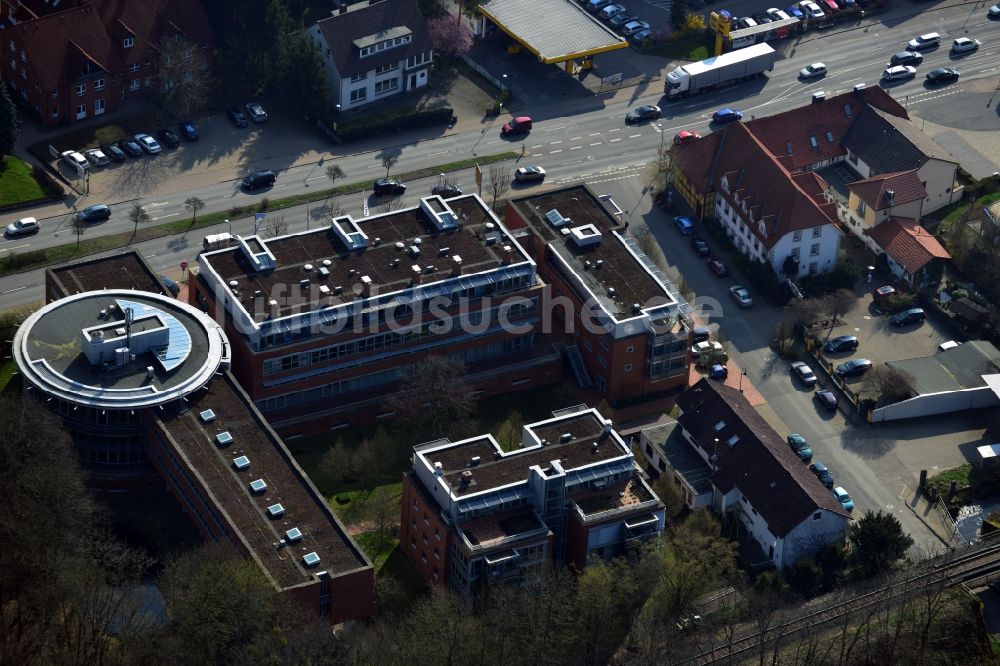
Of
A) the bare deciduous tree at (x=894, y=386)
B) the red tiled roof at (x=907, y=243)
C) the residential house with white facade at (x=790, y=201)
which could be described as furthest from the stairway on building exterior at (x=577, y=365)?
the red tiled roof at (x=907, y=243)

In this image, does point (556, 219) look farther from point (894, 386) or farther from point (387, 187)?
point (894, 386)

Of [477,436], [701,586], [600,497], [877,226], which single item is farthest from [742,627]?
[877,226]

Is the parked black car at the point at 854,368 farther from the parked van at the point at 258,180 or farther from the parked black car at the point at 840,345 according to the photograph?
the parked van at the point at 258,180

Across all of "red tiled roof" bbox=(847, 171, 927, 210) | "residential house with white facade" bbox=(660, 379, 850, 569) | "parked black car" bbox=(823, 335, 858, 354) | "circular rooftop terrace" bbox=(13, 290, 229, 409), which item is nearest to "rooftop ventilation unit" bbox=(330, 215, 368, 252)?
"circular rooftop terrace" bbox=(13, 290, 229, 409)

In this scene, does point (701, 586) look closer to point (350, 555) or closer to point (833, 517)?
point (833, 517)

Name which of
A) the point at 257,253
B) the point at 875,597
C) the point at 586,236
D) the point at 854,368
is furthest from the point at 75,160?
the point at 875,597

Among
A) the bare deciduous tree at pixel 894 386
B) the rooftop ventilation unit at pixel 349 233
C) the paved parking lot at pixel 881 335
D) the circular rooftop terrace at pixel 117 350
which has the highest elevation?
the rooftop ventilation unit at pixel 349 233

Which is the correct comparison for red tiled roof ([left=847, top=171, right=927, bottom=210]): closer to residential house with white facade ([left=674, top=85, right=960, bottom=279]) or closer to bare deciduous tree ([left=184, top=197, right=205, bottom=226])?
residential house with white facade ([left=674, top=85, right=960, bottom=279])
